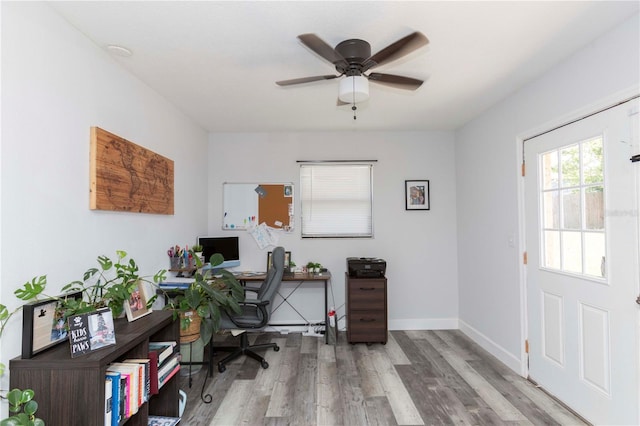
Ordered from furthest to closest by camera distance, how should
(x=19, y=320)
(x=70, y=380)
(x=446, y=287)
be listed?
(x=446, y=287), (x=19, y=320), (x=70, y=380)

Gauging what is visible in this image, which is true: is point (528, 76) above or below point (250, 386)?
above

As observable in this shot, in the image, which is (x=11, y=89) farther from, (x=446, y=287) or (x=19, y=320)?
(x=446, y=287)

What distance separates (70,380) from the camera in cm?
144

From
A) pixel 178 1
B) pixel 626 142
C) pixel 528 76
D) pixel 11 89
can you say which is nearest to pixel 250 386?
pixel 11 89

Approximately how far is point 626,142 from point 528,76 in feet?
3.24

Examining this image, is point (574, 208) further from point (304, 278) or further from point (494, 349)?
point (304, 278)

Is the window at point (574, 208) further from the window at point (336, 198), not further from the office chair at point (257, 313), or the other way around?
the office chair at point (257, 313)

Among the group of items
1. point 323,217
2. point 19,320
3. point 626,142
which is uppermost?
point 626,142

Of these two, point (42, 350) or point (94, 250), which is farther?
point (94, 250)

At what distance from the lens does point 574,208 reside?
7.37 ft

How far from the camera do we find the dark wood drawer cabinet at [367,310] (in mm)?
3545

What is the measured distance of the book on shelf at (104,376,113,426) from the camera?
152cm

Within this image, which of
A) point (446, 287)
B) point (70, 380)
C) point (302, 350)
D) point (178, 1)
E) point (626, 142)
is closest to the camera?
point (70, 380)

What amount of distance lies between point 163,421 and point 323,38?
2.68 metres
